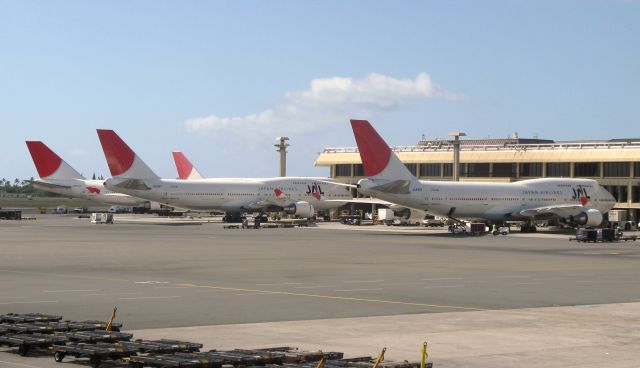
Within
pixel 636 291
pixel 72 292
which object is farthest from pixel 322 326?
pixel 636 291

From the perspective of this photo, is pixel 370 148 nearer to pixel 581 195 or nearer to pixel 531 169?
pixel 581 195

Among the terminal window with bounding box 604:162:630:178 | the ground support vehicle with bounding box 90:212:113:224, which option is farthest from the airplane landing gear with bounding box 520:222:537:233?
the ground support vehicle with bounding box 90:212:113:224

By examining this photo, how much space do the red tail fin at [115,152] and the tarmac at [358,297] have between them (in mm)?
44378

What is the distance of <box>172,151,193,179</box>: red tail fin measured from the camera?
152 meters

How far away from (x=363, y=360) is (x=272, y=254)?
38.4 m

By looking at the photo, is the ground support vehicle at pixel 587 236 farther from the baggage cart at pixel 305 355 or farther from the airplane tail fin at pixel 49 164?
the airplane tail fin at pixel 49 164

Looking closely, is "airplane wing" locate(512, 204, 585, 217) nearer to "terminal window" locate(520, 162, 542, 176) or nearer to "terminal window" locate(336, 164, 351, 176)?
"terminal window" locate(520, 162, 542, 176)

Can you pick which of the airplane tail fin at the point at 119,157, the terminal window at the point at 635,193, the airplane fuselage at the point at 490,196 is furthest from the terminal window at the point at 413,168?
the airplane tail fin at the point at 119,157

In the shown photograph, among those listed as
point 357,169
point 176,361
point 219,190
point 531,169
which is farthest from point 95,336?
point 357,169

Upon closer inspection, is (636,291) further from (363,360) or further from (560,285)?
(363,360)

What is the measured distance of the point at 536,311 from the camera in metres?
31.0

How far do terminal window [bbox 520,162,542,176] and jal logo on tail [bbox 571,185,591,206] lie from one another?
25.9m

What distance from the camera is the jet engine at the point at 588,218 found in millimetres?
97312

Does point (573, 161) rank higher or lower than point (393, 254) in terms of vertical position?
higher
